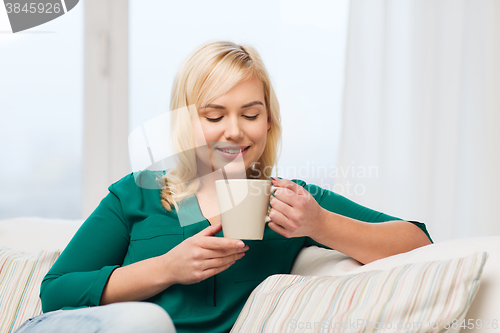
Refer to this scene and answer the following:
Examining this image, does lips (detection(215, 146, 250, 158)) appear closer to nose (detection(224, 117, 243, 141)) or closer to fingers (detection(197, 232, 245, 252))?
nose (detection(224, 117, 243, 141))

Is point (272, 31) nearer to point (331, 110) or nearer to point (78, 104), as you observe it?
point (331, 110)

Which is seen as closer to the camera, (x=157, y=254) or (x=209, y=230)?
(x=209, y=230)

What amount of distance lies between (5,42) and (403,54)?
78.7 inches

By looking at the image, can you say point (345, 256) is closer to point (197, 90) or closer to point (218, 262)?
point (218, 262)

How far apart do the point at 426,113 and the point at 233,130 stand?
1443 millimetres

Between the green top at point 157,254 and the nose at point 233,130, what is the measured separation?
204mm

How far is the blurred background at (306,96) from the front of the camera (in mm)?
1954

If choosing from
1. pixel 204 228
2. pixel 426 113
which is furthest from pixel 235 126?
pixel 426 113

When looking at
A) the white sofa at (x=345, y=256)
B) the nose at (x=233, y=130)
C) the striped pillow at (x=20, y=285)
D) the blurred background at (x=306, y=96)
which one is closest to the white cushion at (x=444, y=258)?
the white sofa at (x=345, y=256)

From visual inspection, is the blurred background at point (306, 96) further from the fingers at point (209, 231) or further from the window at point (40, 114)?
the fingers at point (209, 231)

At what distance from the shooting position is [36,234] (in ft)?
4.10

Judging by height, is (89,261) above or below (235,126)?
below

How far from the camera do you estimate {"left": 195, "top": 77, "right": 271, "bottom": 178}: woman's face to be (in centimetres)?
92

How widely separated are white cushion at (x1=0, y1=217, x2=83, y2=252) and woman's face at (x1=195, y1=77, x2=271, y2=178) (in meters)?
0.58
